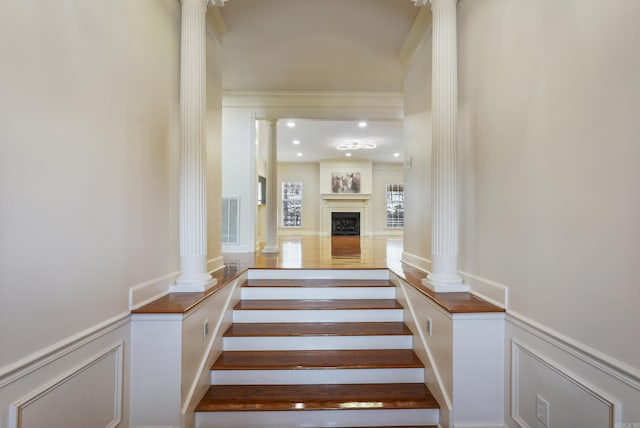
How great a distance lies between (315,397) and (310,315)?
76 cm

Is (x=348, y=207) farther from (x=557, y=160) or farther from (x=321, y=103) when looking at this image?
(x=557, y=160)

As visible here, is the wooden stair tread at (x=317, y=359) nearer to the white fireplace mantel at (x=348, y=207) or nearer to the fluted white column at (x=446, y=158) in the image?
the fluted white column at (x=446, y=158)

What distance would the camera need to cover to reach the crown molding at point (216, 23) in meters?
2.95

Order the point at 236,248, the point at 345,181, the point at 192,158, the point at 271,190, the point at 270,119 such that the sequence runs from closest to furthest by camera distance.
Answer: the point at 192,158 < the point at 236,248 < the point at 270,119 < the point at 271,190 < the point at 345,181

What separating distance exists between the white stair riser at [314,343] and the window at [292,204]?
9.37 m

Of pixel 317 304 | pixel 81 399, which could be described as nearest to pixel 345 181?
pixel 317 304

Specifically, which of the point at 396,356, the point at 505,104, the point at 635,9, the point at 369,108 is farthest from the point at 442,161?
the point at 369,108

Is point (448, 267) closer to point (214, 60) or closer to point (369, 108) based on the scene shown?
point (214, 60)

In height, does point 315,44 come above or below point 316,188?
above

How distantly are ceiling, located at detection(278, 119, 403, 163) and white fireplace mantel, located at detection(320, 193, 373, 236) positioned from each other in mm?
1496

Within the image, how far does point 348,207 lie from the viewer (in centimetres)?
1155

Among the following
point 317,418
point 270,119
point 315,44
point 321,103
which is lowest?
point 317,418

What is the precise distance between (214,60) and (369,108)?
282 centimetres

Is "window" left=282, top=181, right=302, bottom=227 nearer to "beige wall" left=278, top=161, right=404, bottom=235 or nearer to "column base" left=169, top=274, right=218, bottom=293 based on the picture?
"beige wall" left=278, top=161, right=404, bottom=235
